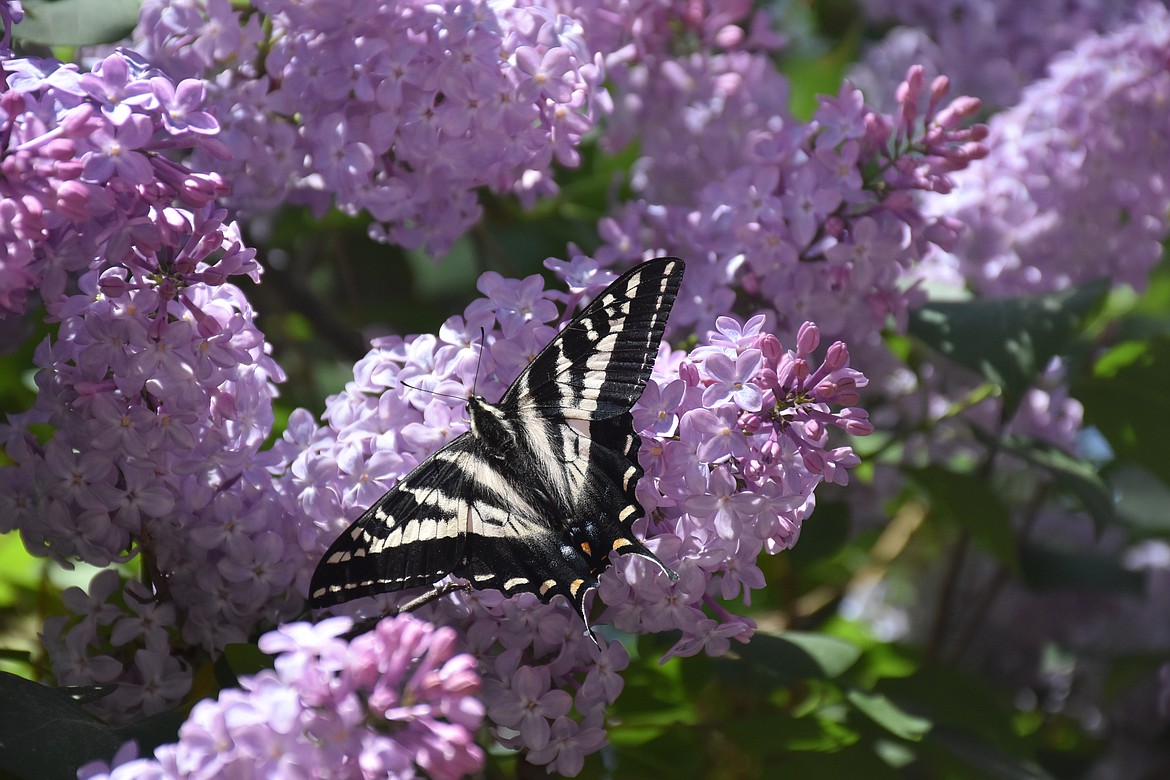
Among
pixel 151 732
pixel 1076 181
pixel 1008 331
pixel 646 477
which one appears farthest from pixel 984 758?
pixel 151 732

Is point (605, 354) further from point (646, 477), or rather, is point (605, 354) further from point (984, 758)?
point (984, 758)

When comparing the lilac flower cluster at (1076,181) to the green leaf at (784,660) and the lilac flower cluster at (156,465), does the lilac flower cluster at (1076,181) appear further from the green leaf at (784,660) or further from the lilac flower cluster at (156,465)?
the lilac flower cluster at (156,465)

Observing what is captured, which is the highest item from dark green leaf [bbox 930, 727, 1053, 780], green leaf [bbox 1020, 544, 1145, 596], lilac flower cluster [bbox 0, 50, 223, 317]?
lilac flower cluster [bbox 0, 50, 223, 317]

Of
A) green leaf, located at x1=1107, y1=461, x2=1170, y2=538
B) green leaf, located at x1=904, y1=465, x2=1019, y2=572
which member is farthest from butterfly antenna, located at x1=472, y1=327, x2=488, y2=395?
green leaf, located at x1=1107, y1=461, x2=1170, y2=538

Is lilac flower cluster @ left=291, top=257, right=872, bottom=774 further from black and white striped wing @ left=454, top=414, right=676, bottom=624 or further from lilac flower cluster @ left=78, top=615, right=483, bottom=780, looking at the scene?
lilac flower cluster @ left=78, top=615, right=483, bottom=780

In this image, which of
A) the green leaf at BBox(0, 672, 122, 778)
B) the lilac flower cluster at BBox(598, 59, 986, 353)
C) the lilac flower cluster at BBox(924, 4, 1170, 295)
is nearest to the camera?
the green leaf at BBox(0, 672, 122, 778)

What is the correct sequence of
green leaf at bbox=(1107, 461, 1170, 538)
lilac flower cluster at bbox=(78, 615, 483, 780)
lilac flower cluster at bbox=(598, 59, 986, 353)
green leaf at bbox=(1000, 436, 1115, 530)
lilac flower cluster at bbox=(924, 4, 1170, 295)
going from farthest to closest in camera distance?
green leaf at bbox=(1107, 461, 1170, 538), lilac flower cluster at bbox=(924, 4, 1170, 295), green leaf at bbox=(1000, 436, 1115, 530), lilac flower cluster at bbox=(598, 59, 986, 353), lilac flower cluster at bbox=(78, 615, 483, 780)
